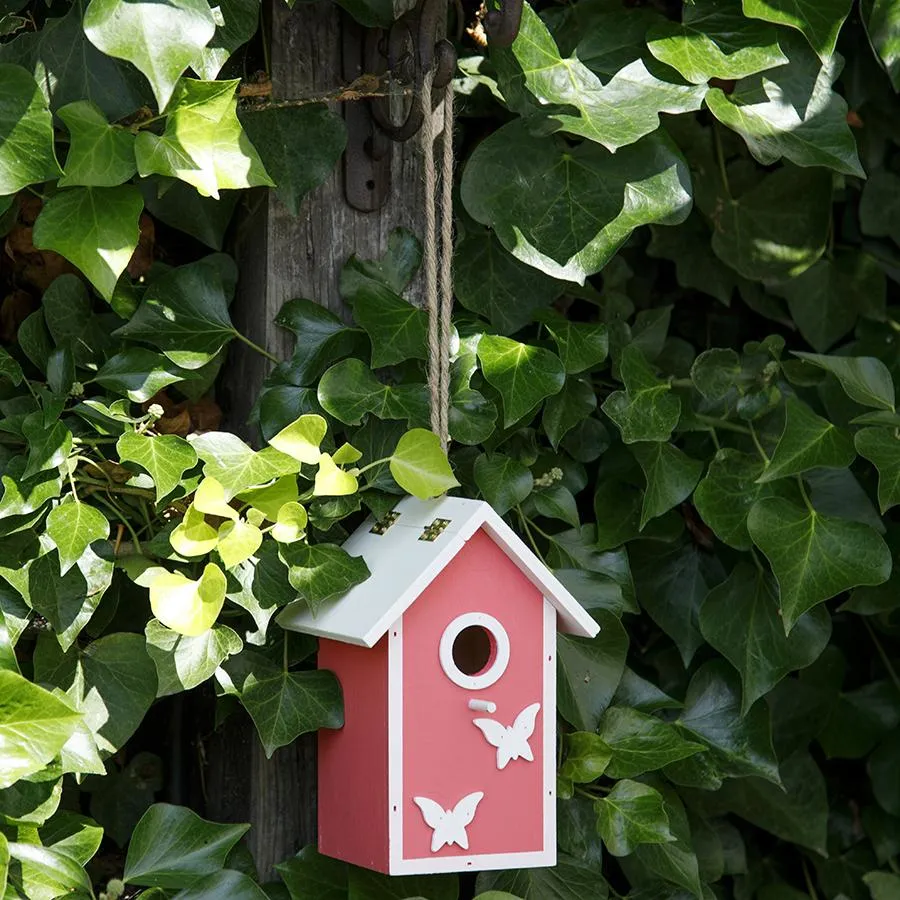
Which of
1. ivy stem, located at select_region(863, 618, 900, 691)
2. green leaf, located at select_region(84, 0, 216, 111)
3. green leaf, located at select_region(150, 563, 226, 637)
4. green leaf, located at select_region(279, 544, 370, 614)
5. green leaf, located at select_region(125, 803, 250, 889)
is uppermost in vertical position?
green leaf, located at select_region(84, 0, 216, 111)

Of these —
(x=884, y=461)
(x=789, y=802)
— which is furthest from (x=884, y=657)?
(x=884, y=461)

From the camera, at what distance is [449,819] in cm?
Result: 104

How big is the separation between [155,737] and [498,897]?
0.41 metres

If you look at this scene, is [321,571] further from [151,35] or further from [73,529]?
[151,35]

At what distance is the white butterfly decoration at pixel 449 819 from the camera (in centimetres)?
103

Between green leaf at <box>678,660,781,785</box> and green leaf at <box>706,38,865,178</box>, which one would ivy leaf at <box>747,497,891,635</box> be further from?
green leaf at <box>706,38,865,178</box>

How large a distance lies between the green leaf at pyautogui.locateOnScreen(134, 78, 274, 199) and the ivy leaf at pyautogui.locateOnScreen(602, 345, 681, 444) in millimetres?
434

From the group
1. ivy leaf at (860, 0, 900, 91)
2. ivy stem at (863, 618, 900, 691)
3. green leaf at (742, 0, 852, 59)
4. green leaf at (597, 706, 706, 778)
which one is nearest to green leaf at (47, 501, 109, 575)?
green leaf at (597, 706, 706, 778)

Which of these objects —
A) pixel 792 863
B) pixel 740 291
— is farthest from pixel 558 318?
pixel 792 863

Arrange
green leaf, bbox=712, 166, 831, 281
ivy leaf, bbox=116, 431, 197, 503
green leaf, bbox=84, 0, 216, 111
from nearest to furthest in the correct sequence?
1. green leaf, bbox=84, 0, 216, 111
2. ivy leaf, bbox=116, 431, 197, 503
3. green leaf, bbox=712, 166, 831, 281

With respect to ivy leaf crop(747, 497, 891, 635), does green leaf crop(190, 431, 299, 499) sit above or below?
above

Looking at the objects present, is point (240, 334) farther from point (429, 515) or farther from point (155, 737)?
point (155, 737)

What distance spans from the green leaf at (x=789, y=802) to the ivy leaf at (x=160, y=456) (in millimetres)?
799

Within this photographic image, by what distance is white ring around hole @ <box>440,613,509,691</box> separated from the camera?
3.42 feet
